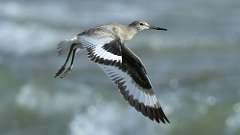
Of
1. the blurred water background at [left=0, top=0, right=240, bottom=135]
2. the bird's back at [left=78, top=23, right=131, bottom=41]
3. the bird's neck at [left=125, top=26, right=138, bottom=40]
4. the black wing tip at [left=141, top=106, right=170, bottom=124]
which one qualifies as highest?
the bird's back at [left=78, top=23, right=131, bottom=41]

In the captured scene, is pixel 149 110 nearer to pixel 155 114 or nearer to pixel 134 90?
pixel 155 114

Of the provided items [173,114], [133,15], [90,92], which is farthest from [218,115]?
[133,15]

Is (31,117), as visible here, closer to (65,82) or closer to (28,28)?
(65,82)

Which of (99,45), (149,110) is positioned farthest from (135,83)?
(99,45)

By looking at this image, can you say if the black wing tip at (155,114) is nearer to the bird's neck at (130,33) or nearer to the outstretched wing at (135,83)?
the outstretched wing at (135,83)

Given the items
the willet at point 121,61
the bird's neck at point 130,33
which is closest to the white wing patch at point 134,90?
the willet at point 121,61

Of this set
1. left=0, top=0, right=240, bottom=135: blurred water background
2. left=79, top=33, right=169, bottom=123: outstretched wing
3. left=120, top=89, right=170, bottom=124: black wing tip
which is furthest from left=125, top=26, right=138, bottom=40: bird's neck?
left=0, top=0, right=240, bottom=135: blurred water background

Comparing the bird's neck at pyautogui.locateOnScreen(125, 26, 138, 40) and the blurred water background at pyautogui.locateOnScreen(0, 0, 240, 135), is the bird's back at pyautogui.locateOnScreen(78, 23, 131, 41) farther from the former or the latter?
the blurred water background at pyautogui.locateOnScreen(0, 0, 240, 135)
